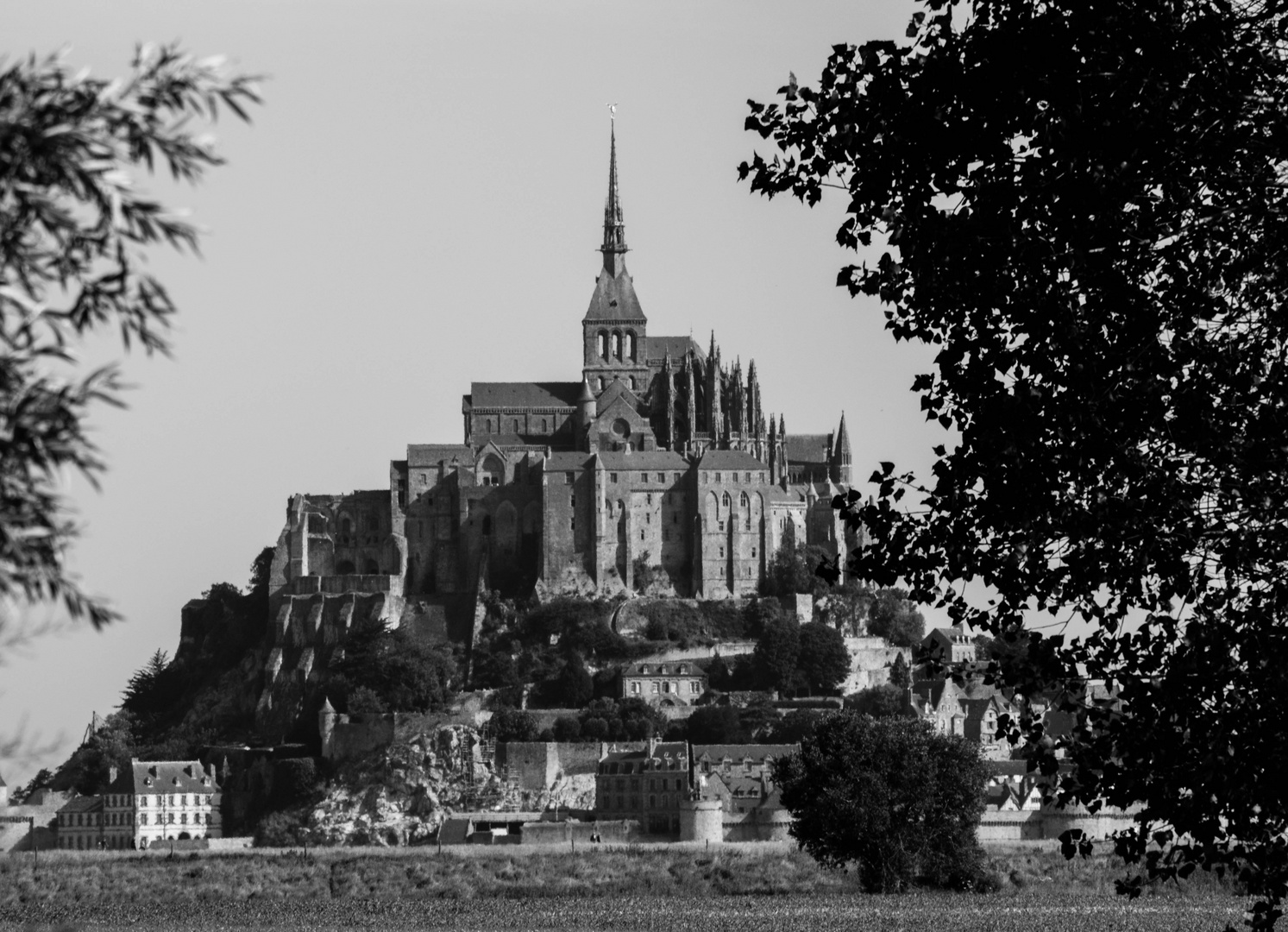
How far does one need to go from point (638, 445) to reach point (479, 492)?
342 inches

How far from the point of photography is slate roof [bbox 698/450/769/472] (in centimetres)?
11350

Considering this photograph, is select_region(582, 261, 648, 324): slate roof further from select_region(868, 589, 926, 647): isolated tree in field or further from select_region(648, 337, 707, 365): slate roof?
select_region(868, 589, 926, 647): isolated tree in field

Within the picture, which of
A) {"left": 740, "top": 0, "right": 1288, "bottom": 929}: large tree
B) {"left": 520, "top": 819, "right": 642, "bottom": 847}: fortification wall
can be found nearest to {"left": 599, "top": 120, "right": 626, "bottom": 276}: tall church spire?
{"left": 520, "top": 819, "right": 642, "bottom": 847}: fortification wall

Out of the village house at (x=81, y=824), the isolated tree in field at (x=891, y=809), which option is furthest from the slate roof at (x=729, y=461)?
the isolated tree in field at (x=891, y=809)

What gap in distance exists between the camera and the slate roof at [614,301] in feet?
419

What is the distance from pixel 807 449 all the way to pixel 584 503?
1758 centimetres

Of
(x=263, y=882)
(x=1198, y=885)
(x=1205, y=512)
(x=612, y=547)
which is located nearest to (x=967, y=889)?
(x=1198, y=885)

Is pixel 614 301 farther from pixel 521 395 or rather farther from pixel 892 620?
pixel 892 620

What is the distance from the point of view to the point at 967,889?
60.9 meters

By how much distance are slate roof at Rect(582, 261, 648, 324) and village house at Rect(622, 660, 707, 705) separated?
25789 mm

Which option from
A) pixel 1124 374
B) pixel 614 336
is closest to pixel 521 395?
pixel 614 336

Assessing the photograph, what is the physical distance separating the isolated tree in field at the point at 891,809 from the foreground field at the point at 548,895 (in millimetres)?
1404

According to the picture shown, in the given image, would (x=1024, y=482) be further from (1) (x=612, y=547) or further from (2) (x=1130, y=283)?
(1) (x=612, y=547)

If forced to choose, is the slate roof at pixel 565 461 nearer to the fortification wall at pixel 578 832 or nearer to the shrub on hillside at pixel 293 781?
the shrub on hillside at pixel 293 781
